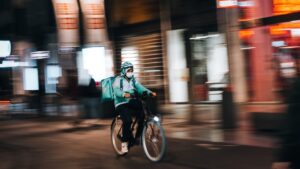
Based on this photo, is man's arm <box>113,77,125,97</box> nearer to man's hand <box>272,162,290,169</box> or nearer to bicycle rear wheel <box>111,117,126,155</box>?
bicycle rear wheel <box>111,117,126,155</box>

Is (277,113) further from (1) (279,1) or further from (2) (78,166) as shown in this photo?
(1) (279,1)

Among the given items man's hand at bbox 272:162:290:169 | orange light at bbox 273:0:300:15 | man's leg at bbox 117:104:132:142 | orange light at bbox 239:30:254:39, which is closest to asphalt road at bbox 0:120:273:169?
man's leg at bbox 117:104:132:142

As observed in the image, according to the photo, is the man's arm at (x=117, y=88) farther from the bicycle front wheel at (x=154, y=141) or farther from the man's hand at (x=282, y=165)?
the man's hand at (x=282, y=165)

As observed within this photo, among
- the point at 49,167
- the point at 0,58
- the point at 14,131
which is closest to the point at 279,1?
the point at 14,131

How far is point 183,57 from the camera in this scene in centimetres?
1967

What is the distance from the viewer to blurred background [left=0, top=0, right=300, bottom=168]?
515 inches

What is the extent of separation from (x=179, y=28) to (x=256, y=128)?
8799 millimetres

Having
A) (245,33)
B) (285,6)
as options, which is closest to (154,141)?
(285,6)

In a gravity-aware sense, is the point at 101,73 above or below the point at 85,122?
above

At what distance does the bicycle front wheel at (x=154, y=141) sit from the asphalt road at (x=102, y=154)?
142 millimetres

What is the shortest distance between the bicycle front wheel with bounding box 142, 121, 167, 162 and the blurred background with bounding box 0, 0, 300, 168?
1933 mm

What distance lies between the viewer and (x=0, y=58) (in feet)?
93.6

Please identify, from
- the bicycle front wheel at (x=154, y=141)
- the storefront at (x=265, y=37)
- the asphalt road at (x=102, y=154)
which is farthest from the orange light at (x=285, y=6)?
the bicycle front wheel at (x=154, y=141)

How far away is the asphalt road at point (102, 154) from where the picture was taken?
8312 mm
